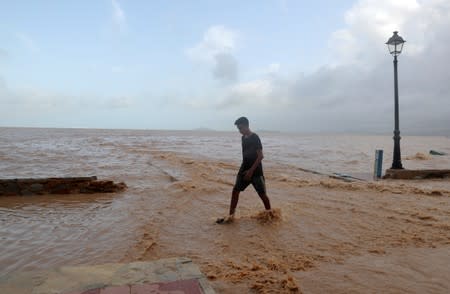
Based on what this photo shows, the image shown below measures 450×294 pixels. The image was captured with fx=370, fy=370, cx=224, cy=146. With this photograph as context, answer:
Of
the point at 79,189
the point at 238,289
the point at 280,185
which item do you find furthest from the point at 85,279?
the point at 280,185

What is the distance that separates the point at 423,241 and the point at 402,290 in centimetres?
218

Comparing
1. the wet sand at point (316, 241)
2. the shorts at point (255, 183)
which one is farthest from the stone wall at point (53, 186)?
the shorts at point (255, 183)

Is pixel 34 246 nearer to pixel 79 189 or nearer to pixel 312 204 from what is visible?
pixel 79 189

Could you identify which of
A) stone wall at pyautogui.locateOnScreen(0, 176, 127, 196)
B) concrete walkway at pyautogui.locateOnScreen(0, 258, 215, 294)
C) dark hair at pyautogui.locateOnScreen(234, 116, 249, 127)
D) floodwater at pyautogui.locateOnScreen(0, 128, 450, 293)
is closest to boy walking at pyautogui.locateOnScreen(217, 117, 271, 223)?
dark hair at pyautogui.locateOnScreen(234, 116, 249, 127)

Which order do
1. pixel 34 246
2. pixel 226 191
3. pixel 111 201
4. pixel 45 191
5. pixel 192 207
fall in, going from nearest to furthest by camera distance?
pixel 34 246 < pixel 192 207 < pixel 111 201 < pixel 45 191 < pixel 226 191

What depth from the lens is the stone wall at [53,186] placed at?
9.68 meters

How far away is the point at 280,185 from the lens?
40.2 feet

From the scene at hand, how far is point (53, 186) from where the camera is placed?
32.8 feet

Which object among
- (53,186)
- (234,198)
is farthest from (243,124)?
(53,186)

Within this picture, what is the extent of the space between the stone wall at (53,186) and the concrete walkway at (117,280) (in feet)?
21.4

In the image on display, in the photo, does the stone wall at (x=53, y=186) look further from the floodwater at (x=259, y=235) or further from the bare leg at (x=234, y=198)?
the bare leg at (x=234, y=198)

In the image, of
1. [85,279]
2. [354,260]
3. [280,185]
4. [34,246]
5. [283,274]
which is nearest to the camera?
[85,279]

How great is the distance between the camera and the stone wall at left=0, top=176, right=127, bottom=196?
9.68 meters

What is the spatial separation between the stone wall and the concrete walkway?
257 inches
